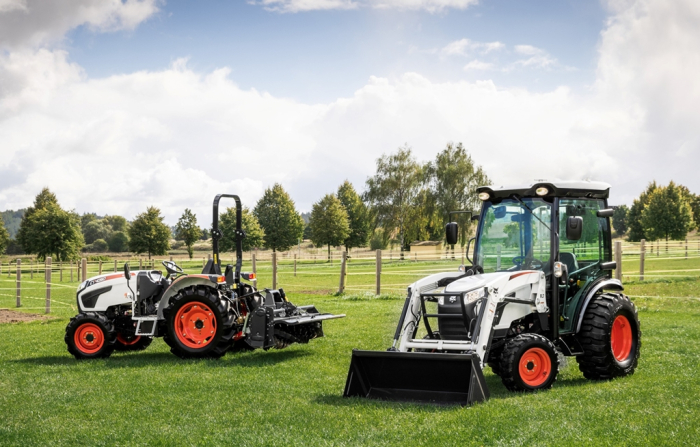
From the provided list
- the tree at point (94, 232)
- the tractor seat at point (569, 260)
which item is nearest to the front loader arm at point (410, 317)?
the tractor seat at point (569, 260)

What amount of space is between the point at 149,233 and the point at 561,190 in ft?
171

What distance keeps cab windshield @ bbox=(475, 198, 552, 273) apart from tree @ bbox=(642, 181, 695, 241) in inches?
2092

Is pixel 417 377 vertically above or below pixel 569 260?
below

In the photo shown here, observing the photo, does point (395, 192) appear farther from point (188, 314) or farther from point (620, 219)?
point (620, 219)

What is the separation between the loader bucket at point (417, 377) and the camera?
6.29 m

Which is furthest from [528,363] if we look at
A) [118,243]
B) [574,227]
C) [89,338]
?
[118,243]

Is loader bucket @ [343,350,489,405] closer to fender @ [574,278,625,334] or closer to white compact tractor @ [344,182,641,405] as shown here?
white compact tractor @ [344,182,641,405]

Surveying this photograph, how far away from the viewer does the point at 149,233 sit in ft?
184

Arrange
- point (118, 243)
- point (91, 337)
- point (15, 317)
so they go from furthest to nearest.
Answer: point (118, 243) → point (15, 317) → point (91, 337)

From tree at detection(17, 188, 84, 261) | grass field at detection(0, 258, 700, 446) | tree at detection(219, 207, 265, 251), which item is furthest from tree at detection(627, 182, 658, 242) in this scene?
grass field at detection(0, 258, 700, 446)

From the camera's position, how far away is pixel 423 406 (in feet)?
20.6

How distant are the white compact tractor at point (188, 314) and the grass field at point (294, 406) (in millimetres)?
294

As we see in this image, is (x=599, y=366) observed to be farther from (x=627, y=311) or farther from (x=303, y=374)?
(x=303, y=374)

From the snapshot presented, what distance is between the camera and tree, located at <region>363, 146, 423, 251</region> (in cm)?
5803
